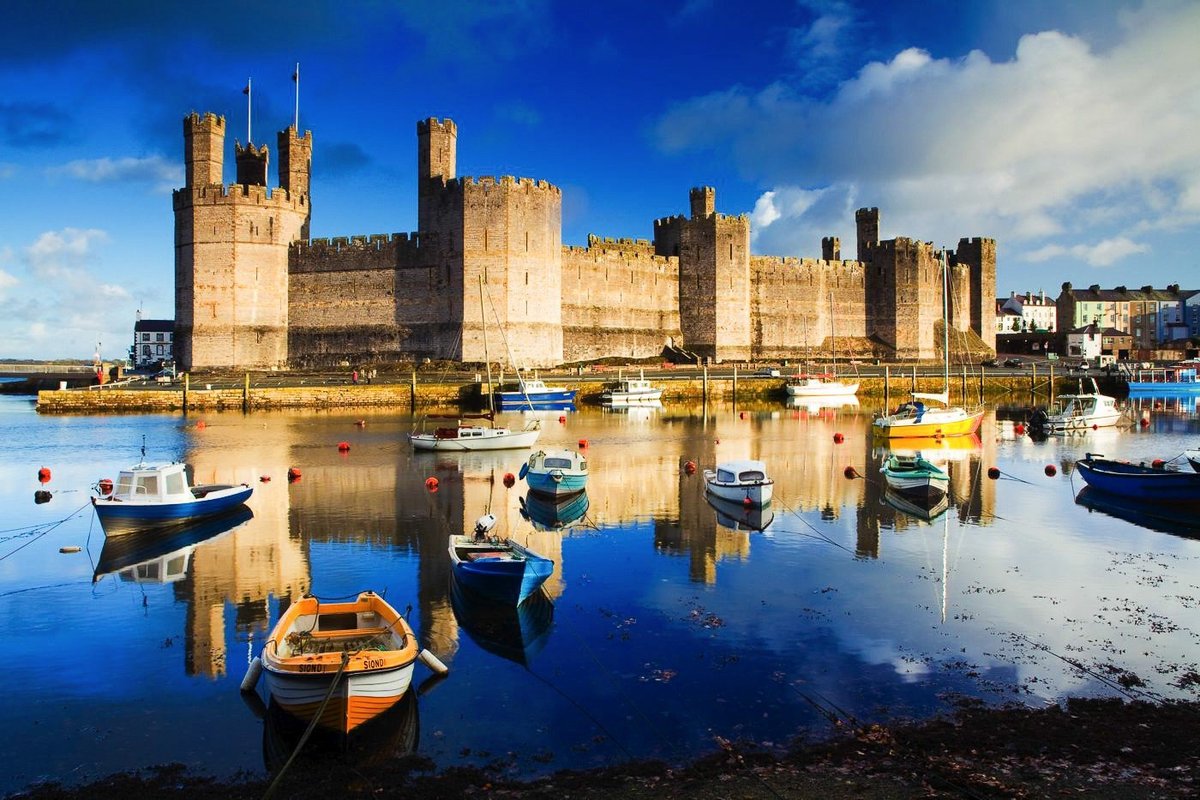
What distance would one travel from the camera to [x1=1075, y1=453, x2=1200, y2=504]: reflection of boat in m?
18.3

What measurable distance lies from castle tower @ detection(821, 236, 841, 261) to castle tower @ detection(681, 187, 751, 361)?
1380 centimetres

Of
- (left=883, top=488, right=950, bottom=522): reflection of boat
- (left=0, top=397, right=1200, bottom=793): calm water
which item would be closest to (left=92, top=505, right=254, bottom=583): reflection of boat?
(left=0, top=397, right=1200, bottom=793): calm water

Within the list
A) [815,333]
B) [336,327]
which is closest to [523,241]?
[336,327]

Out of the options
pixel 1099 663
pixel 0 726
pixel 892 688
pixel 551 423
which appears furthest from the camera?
pixel 551 423

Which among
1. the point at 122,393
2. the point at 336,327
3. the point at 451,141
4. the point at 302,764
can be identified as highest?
the point at 451,141

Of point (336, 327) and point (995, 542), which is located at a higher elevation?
point (336, 327)

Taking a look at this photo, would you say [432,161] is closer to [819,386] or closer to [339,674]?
[819,386]

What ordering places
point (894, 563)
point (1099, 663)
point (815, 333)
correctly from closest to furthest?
point (1099, 663), point (894, 563), point (815, 333)

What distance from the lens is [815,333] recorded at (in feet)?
203

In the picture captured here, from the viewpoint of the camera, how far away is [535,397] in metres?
42.7

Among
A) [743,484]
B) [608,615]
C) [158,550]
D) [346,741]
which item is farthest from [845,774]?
[158,550]

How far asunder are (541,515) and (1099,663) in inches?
416

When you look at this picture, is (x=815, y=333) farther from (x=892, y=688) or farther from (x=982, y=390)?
(x=892, y=688)

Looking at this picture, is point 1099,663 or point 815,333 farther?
point 815,333
